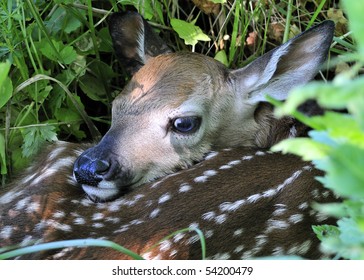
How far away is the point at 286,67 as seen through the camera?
3426 millimetres

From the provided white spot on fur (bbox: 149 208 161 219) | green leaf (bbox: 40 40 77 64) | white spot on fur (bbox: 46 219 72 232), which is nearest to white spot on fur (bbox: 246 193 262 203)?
white spot on fur (bbox: 149 208 161 219)

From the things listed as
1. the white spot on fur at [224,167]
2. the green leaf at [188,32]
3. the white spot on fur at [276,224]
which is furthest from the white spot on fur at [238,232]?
the green leaf at [188,32]

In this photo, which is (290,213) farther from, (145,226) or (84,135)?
(84,135)

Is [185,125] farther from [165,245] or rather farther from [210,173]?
[165,245]

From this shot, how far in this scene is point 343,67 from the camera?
4020 mm

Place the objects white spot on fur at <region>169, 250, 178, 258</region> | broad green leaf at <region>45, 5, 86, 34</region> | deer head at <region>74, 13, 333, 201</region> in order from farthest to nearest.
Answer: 1. broad green leaf at <region>45, 5, 86, 34</region>
2. deer head at <region>74, 13, 333, 201</region>
3. white spot on fur at <region>169, 250, 178, 258</region>

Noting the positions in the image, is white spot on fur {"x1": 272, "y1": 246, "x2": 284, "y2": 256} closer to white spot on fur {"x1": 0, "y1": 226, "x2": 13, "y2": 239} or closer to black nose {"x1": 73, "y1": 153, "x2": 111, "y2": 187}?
black nose {"x1": 73, "y1": 153, "x2": 111, "y2": 187}

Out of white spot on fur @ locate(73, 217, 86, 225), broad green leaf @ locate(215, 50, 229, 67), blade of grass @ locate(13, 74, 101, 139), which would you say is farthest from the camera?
broad green leaf @ locate(215, 50, 229, 67)

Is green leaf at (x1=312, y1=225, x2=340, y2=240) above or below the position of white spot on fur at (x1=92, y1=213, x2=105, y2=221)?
above

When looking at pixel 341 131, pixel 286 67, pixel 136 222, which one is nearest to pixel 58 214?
pixel 136 222

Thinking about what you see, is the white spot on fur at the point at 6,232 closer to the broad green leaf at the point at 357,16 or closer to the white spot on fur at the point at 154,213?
the white spot on fur at the point at 154,213

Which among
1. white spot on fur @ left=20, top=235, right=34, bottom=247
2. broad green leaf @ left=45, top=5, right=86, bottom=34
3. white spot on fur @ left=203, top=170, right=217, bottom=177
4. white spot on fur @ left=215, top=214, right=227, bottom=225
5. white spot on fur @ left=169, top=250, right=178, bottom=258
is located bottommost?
white spot on fur @ left=20, top=235, right=34, bottom=247

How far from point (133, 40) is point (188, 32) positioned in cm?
32

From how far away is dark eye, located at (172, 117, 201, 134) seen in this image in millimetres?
3244
